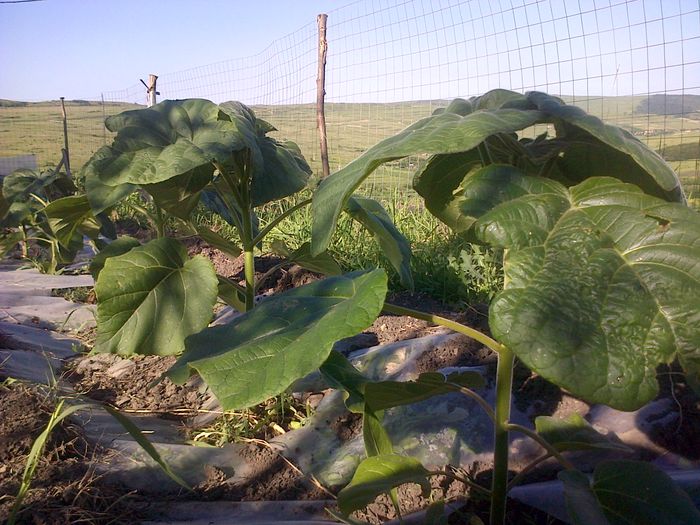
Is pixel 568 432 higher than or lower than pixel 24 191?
lower

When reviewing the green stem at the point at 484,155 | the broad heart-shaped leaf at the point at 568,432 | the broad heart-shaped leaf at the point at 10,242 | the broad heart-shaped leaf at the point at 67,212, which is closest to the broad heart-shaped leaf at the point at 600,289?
the green stem at the point at 484,155

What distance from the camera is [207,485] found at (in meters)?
2.00

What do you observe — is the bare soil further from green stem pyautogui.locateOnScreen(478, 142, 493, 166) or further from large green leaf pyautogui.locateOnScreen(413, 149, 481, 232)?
green stem pyautogui.locateOnScreen(478, 142, 493, 166)

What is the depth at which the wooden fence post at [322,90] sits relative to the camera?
6.94 m

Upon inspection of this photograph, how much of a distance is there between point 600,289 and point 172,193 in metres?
1.70

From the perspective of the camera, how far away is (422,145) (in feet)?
2.94

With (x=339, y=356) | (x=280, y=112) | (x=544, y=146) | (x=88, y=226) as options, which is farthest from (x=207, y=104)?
(x=280, y=112)

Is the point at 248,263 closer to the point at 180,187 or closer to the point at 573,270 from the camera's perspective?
the point at 180,187

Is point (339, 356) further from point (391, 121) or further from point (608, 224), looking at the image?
point (391, 121)

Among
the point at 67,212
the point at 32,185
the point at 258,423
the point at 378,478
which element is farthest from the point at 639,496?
the point at 32,185

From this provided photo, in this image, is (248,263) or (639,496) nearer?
(639,496)

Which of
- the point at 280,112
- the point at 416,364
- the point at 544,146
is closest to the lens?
the point at 544,146

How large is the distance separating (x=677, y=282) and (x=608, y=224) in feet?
0.44

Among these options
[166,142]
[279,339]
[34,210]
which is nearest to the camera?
[279,339]
